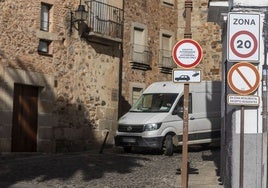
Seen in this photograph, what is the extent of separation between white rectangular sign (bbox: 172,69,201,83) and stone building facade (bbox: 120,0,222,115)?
1372 centimetres

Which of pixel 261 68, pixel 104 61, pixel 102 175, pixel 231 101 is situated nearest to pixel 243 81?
pixel 231 101

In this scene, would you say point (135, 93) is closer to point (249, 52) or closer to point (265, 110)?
point (265, 110)

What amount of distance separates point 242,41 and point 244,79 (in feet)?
2.08

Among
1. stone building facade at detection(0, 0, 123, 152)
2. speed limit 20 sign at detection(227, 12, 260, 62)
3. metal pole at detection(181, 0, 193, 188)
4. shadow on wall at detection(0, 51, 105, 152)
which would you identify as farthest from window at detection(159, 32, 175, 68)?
speed limit 20 sign at detection(227, 12, 260, 62)

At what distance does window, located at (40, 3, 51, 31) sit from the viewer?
20.4m

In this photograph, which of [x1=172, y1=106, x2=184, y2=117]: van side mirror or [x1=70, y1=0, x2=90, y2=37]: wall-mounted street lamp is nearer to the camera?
[x1=172, y1=106, x2=184, y2=117]: van side mirror

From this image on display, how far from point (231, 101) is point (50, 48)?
11.9m

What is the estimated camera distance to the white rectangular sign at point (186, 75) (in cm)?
1134

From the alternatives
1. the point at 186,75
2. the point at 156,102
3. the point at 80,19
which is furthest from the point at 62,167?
the point at 80,19

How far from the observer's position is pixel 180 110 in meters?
19.9

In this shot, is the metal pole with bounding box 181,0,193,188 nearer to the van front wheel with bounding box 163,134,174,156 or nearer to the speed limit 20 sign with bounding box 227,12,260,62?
the speed limit 20 sign with bounding box 227,12,260,62

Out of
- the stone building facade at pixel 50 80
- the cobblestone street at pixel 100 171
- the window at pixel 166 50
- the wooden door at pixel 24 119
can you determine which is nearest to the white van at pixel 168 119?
the cobblestone street at pixel 100 171

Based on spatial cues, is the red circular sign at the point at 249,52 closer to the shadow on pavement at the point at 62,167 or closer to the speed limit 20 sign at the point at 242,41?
the speed limit 20 sign at the point at 242,41

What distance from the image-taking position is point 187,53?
451 inches
